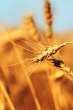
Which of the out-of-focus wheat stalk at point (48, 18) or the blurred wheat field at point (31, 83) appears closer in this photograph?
the out-of-focus wheat stalk at point (48, 18)

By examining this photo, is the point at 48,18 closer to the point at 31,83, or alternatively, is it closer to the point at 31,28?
the point at 31,28

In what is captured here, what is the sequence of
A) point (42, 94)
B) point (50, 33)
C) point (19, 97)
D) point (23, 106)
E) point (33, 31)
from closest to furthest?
point (50, 33) → point (33, 31) → point (23, 106) → point (19, 97) → point (42, 94)

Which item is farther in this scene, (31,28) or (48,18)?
(31,28)

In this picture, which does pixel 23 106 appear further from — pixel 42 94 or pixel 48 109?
pixel 42 94

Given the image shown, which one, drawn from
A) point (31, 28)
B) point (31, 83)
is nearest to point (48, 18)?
point (31, 28)

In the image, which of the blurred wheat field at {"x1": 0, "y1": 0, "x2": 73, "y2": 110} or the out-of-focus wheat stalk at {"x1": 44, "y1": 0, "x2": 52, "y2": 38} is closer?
the out-of-focus wheat stalk at {"x1": 44, "y1": 0, "x2": 52, "y2": 38}

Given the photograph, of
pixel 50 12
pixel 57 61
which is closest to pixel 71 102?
pixel 50 12

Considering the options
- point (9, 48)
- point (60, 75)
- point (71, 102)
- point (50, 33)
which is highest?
point (9, 48)

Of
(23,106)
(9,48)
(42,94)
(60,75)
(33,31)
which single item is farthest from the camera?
(9,48)

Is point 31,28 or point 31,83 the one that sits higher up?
point 31,28

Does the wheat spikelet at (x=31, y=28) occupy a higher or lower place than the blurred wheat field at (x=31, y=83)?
higher

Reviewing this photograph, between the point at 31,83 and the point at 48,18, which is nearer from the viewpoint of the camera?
the point at 48,18
